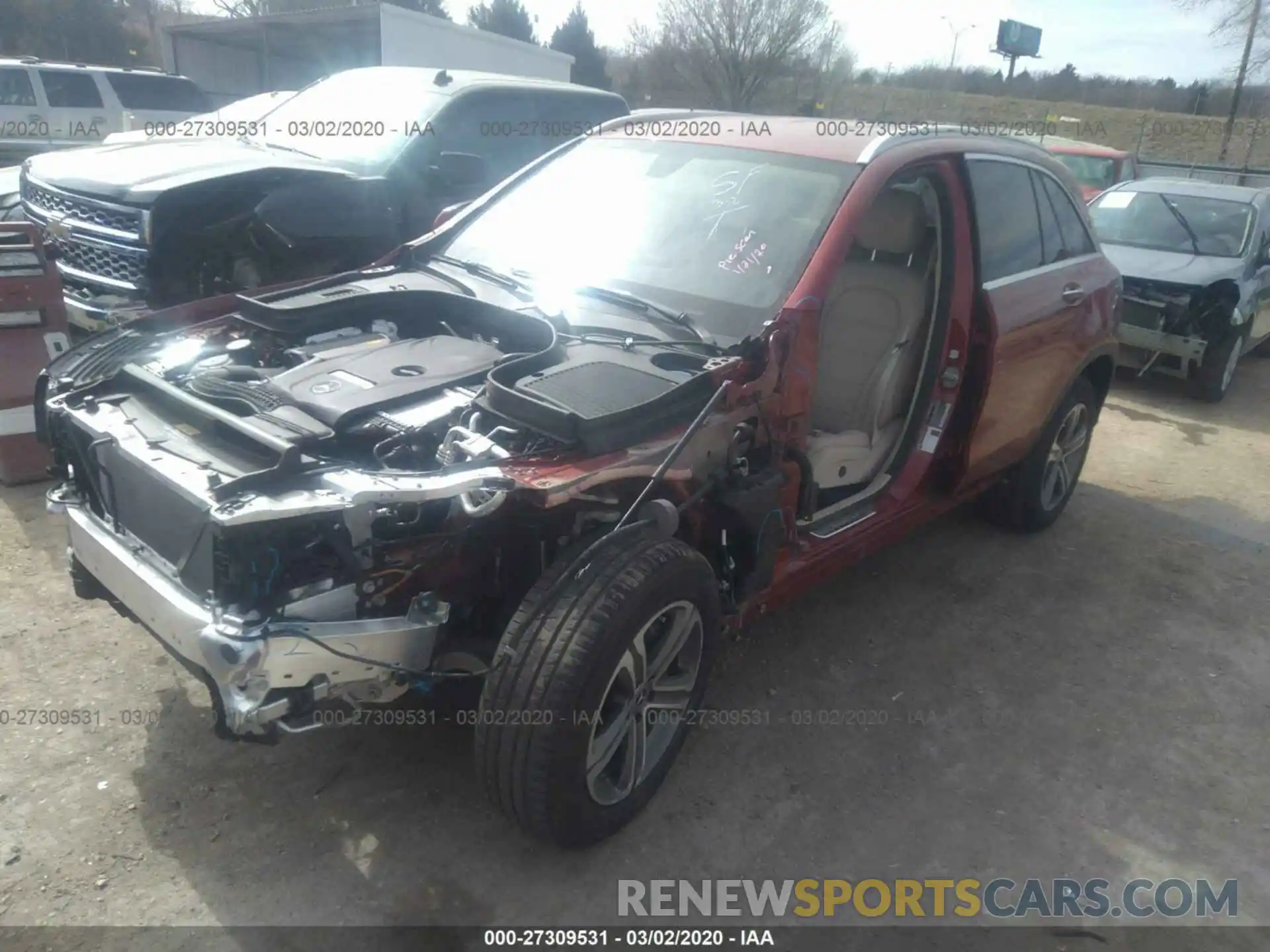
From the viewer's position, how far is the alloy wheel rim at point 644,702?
2.50m

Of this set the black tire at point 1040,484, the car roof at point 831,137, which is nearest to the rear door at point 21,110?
the car roof at point 831,137

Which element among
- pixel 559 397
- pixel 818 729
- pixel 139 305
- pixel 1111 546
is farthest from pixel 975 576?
pixel 139 305

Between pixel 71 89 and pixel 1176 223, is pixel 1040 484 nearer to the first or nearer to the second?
pixel 1176 223

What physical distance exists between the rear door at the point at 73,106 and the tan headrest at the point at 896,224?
1234 cm

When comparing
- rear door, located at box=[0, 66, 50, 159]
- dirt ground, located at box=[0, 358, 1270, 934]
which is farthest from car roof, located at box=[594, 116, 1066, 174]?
rear door, located at box=[0, 66, 50, 159]

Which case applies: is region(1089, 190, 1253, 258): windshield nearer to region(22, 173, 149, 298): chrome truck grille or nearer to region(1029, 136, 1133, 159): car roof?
region(1029, 136, 1133, 159): car roof

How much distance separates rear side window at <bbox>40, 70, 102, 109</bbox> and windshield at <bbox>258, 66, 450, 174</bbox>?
766cm

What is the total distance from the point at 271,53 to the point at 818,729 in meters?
23.6

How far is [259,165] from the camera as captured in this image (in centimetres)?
561

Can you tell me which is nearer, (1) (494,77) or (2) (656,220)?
(2) (656,220)

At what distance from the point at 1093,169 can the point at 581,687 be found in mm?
12550

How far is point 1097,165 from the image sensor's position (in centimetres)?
1215

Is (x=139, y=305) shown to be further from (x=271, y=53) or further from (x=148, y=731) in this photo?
(x=271, y=53)

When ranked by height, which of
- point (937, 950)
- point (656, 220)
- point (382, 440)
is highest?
point (656, 220)
